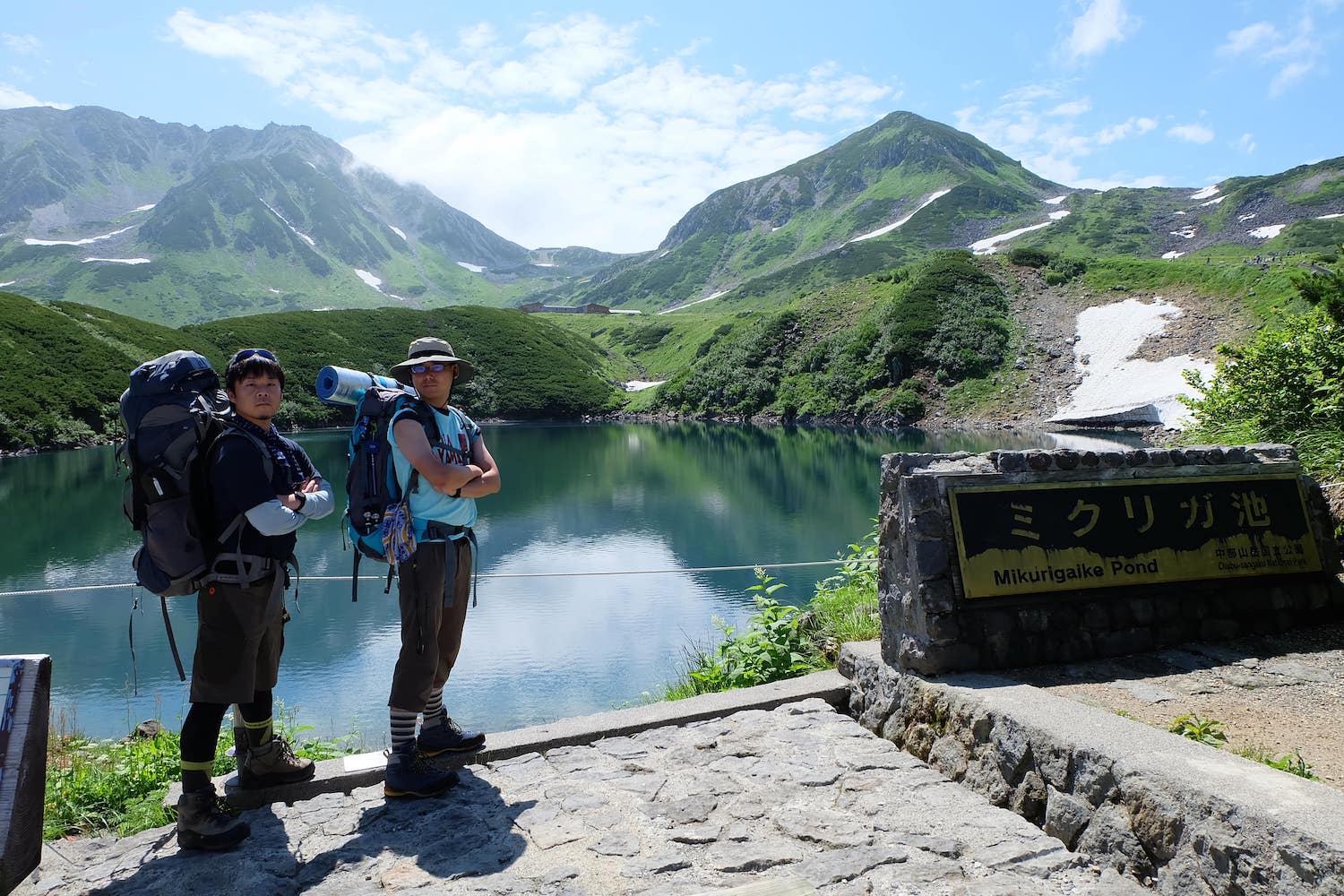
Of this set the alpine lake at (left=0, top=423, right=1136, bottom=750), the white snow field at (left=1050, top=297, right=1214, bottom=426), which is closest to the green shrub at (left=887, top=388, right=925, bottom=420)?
the white snow field at (left=1050, top=297, right=1214, bottom=426)

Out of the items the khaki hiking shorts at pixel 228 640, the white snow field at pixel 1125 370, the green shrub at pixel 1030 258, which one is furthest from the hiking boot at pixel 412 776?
the green shrub at pixel 1030 258

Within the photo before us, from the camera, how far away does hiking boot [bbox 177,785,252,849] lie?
3.19 meters

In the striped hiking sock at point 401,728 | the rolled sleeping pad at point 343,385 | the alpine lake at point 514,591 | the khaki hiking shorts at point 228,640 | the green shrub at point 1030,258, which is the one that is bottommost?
the alpine lake at point 514,591

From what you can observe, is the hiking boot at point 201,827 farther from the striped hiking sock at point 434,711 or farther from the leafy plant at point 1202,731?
the leafy plant at point 1202,731

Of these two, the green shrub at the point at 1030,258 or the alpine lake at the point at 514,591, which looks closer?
the alpine lake at the point at 514,591

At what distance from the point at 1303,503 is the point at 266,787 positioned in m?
6.02

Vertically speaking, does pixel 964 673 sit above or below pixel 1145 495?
below

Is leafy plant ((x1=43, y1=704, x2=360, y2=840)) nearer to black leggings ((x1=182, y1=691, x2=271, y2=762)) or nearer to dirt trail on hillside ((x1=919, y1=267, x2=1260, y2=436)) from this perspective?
black leggings ((x1=182, y1=691, x2=271, y2=762))

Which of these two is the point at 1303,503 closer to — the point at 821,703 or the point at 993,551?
the point at 993,551

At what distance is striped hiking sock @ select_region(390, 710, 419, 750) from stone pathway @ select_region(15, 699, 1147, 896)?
27cm

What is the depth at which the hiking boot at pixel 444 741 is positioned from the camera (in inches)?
156

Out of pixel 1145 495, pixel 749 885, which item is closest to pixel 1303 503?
pixel 1145 495

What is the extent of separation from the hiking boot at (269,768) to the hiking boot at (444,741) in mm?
562

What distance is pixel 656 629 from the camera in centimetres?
1117
